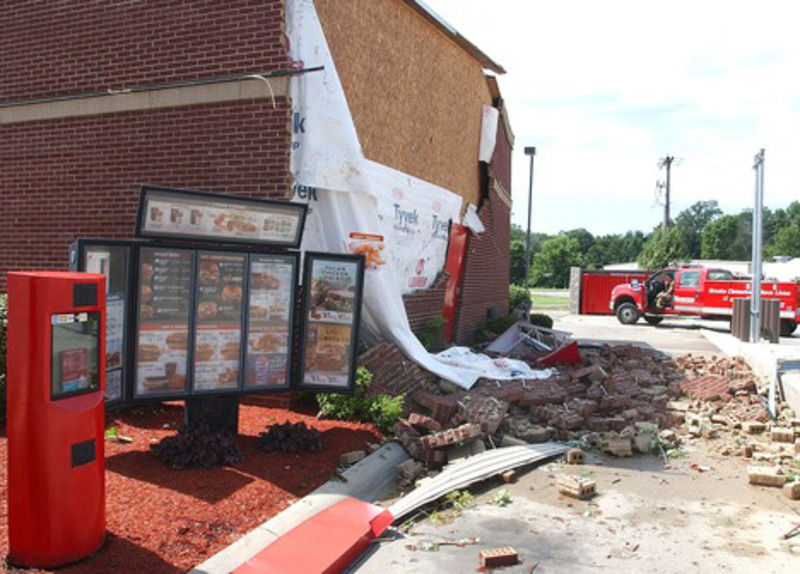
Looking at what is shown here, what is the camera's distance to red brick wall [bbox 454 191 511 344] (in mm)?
15250

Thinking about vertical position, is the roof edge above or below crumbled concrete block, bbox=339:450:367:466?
above

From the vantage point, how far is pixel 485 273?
17.2m

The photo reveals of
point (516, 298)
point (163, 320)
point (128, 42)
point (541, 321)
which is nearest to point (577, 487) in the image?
point (163, 320)

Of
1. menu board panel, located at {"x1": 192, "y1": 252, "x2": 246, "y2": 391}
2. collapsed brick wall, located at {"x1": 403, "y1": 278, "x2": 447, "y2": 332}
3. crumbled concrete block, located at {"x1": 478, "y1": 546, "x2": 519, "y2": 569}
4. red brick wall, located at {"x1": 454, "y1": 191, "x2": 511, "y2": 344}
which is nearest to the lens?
crumbled concrete block, located at {"x1": 478, "y1": 546, "x2": 519, "y2": 569}

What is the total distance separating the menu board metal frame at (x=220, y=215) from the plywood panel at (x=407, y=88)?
3.25 meters

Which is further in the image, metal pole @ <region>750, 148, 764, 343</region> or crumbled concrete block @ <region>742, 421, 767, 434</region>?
metal pole @ <region>750, 148, 764, 343</region>

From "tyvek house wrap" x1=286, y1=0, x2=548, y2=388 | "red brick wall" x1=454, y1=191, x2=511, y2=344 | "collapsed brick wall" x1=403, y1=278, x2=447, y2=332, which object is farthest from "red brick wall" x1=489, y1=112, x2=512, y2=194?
"tyvek house wrap" x1=286, y1=0, x2=548, y2=388

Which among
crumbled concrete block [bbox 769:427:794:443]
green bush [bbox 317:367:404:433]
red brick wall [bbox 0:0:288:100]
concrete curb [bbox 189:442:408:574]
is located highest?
red brick wall [bbox 0:0:288:100]

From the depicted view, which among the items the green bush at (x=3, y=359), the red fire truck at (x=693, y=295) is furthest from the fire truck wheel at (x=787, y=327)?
the green bush at (x=3, y=359)

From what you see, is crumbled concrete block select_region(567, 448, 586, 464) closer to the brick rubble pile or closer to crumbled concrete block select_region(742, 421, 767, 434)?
the brick rubble pile

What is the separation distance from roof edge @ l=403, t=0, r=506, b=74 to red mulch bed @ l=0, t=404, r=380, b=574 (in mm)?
7338

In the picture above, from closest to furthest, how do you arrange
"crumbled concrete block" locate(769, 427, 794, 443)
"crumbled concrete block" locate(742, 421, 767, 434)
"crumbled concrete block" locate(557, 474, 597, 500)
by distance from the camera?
"crumbled concrete block" locate(557, 474, 597, 500), "crumbled concrete block" locate(769, 427, 794, 443), "crumbled concrete block" locate(742, 421, 767, 434)

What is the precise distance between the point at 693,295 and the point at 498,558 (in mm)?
23188

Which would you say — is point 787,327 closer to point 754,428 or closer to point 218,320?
point 754,428
